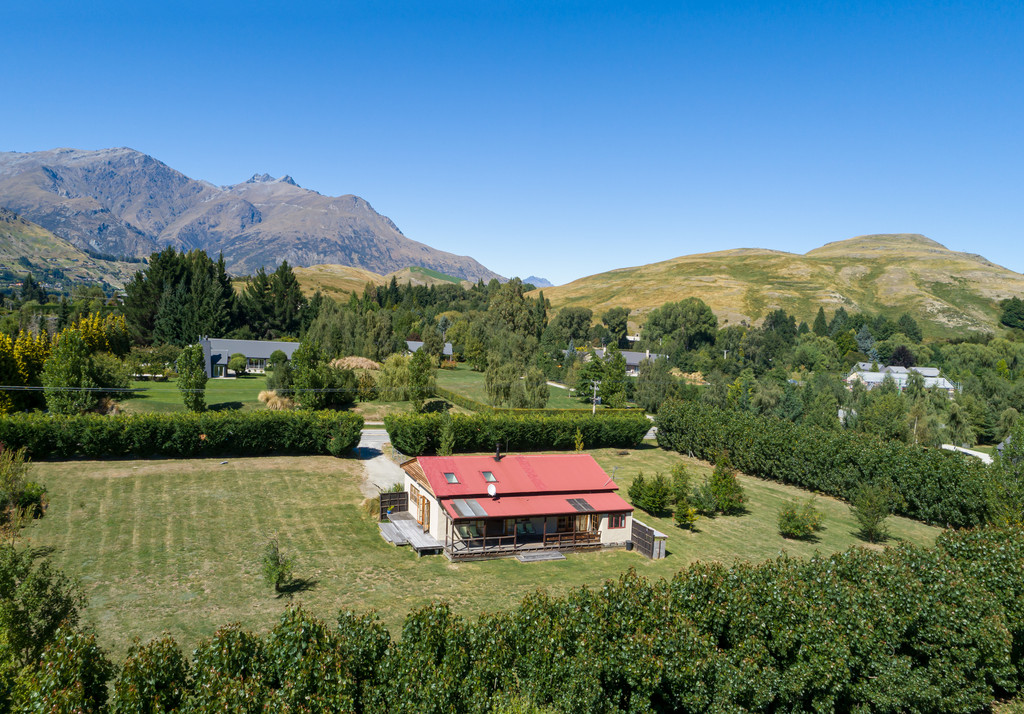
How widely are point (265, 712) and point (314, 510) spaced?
68.6ft

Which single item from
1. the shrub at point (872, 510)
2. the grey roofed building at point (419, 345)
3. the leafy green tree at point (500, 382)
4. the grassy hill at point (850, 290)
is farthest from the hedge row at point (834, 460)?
the grassy hill at point (850, 290)

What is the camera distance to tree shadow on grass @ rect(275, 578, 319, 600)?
70.0ft

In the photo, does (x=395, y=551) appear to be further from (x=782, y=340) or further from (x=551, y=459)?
(x=782, y=340)

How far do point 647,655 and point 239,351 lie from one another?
230ft

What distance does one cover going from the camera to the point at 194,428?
118 ft

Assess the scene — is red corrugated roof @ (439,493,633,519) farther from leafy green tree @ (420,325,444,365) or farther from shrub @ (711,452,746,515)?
leafy green tree @ (420,325,444,365)

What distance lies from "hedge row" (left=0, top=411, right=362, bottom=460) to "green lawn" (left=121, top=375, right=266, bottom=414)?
918cm

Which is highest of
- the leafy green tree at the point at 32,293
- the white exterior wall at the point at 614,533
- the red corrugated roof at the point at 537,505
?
the leafy green tree at the point at 32,293

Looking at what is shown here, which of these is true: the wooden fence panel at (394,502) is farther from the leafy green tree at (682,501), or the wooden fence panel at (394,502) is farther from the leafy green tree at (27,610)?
the leafy green tree at (27,610)

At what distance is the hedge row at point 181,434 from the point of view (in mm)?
32812

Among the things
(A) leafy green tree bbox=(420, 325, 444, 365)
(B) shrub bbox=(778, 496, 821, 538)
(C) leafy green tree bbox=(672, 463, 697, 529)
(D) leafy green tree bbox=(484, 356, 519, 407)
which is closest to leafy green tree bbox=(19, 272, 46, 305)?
(A) leafy green tree bbox=(420, 325, 444, 365)

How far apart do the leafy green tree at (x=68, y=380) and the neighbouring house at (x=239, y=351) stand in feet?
79.8

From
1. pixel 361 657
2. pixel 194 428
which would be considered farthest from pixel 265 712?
pixel 194 428

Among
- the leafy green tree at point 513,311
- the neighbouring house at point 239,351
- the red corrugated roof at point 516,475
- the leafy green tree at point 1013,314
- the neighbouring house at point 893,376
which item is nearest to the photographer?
the red corrugated roof at point 516,475
